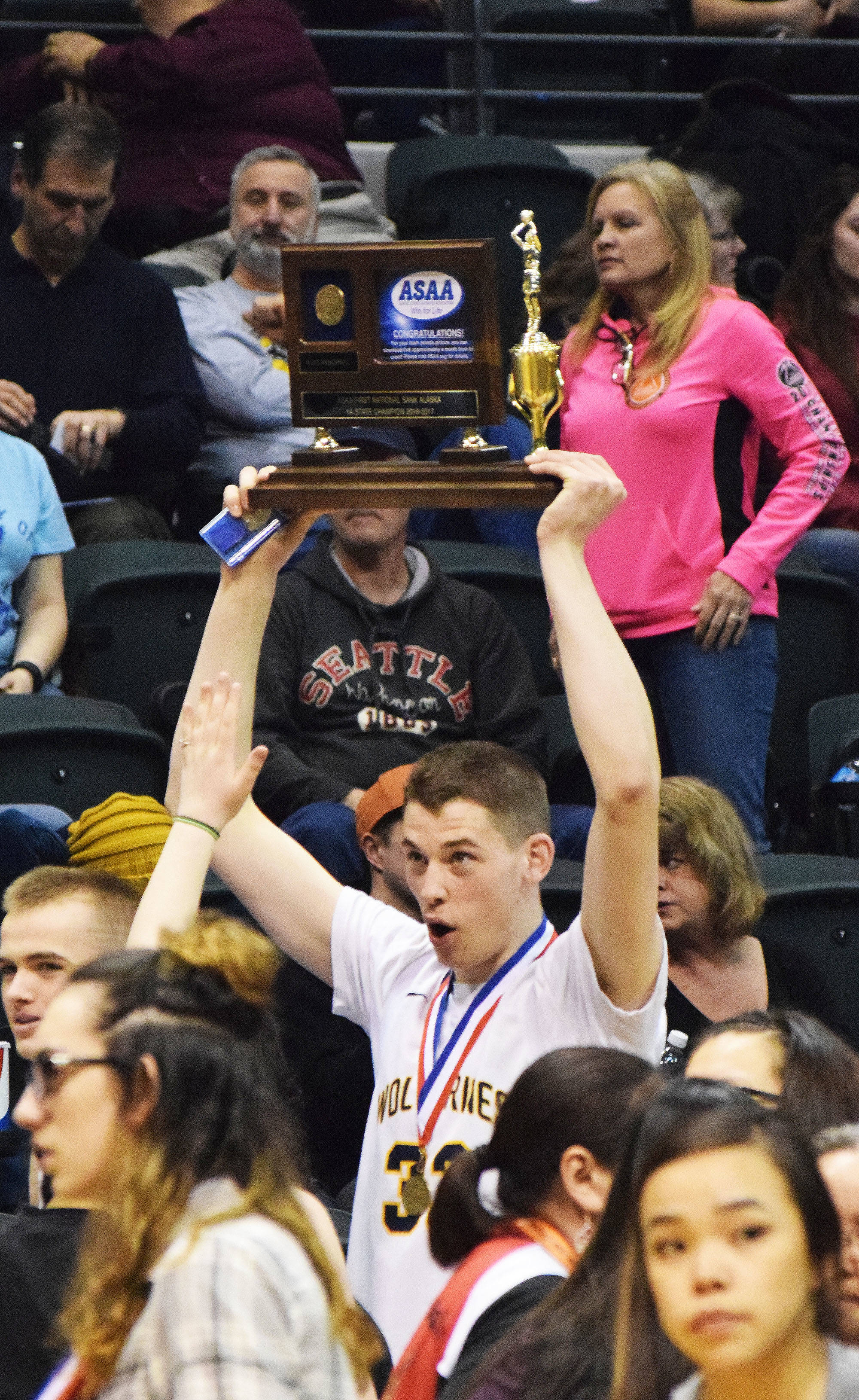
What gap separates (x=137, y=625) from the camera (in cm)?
496

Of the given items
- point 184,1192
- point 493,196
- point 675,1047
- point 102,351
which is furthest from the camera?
point 493,196

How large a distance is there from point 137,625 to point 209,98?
229 cm

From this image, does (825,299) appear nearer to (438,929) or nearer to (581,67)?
(581,67)

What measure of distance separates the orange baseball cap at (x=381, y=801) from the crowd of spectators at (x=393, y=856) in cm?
1

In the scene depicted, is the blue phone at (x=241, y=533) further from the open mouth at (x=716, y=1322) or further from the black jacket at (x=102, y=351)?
the black jacket at (x=102, y=351)

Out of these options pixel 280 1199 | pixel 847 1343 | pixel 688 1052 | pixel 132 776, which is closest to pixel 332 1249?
pixel 280 1199

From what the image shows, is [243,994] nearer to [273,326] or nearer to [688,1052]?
[688,1052]

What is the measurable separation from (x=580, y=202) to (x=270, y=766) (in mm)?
3356

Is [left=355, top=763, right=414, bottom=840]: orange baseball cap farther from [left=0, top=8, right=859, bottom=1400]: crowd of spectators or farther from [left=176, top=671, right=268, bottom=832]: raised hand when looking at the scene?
[left=176, top=671, right=268, bottom=832]: raised hand

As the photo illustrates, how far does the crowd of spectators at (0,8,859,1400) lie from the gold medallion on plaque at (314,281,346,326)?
0.30 meters

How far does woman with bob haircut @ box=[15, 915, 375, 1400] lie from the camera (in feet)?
5.85

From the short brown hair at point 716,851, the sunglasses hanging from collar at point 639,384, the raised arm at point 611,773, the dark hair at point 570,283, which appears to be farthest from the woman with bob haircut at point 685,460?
the raised arm at point 611,773

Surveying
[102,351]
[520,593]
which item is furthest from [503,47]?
[520,593]

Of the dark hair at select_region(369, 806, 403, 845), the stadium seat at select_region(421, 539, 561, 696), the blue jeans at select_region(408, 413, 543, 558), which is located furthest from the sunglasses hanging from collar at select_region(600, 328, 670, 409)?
the dark hair at select_region(369, 806, 403, 845)
